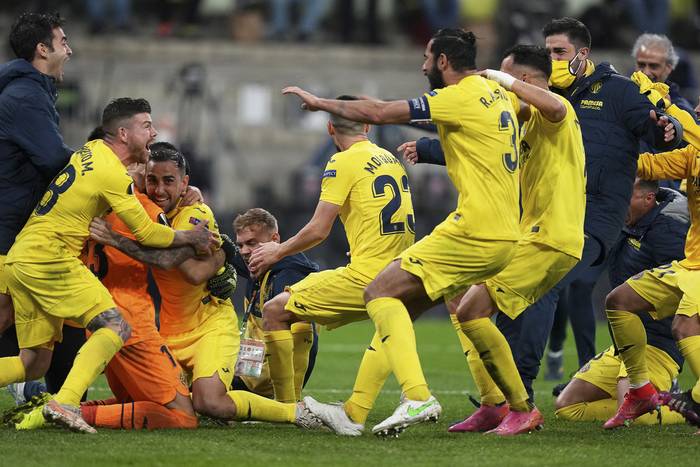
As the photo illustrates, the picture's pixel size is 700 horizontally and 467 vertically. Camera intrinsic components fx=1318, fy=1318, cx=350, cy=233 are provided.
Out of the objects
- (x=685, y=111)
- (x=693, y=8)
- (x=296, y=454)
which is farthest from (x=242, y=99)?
(x=296, y=454)

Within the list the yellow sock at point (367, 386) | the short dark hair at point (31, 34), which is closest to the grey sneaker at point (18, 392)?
the short dark hair at point (31, 34)

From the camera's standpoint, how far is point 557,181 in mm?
7727

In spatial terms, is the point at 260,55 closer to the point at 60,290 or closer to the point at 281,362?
the point at 281,362

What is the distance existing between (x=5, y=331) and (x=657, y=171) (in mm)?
4301

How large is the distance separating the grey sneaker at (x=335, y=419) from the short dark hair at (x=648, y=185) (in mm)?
2853

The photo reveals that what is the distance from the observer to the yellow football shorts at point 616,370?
29.3 ft

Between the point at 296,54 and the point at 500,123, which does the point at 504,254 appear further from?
the point at 296,54

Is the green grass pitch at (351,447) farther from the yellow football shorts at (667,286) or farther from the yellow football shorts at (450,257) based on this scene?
the yellow football shorts at (450,257)

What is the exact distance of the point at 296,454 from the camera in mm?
6785

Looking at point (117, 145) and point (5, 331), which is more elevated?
point (117, 145)

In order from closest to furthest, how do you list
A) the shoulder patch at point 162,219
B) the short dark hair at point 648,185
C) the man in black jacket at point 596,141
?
the shoulder patch at point 162,219, the man in black jacket at point 596,141, the short dark hair at point 648,185

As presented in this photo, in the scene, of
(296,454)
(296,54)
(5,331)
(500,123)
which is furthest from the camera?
(296,54)

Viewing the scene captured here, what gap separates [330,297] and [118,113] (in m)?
1.66

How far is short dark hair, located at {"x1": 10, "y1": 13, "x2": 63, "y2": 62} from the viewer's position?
317 inches
